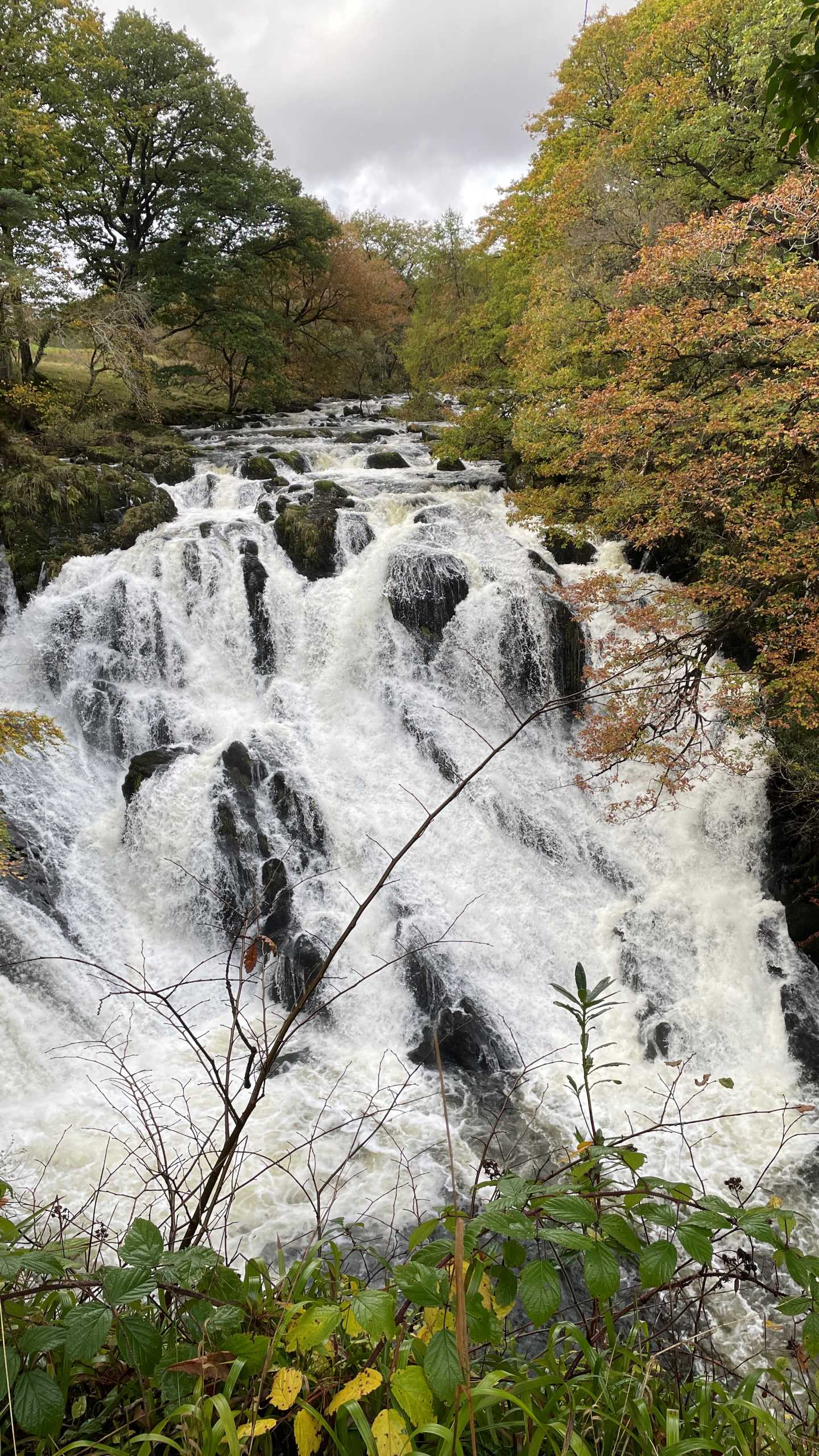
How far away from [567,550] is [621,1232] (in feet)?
39.8

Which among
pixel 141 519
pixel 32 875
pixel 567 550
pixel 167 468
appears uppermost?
pixel 167 468

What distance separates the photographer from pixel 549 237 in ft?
47.2

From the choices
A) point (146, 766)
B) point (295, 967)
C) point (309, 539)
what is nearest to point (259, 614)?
point (309, 539)

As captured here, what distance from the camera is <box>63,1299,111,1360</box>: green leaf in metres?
1.21

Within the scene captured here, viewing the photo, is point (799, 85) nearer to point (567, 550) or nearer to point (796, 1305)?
point (796, 1305)

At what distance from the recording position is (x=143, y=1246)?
4.52ft

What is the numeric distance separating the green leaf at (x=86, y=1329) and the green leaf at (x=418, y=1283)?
539 mm

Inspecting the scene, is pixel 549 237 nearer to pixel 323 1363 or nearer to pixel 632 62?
pixel 632 62

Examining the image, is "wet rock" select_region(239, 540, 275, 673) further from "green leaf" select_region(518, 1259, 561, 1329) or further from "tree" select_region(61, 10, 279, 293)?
"tree" select_region(61, 10, 279, 293)

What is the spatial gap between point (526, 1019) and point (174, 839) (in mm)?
4698

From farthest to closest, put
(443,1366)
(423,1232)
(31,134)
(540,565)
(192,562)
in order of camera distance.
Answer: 1. (31,134)
2. (540,565)
3. (192,562)
4. (423,1232)
5. (443,1366)

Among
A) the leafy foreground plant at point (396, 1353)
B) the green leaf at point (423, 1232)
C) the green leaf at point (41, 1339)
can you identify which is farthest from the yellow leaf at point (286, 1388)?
the green leaf at point (41, 1339)

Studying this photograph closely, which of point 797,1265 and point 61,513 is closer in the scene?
point 797,1265

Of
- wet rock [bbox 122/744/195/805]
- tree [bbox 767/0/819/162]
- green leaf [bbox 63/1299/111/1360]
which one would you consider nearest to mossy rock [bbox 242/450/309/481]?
wet rock [bbox 122/744/195/805]
